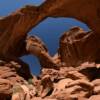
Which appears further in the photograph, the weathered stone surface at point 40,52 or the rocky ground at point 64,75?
the weathered stone surface at point 40,52

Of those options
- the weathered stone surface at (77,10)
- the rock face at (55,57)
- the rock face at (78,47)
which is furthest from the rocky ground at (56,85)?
the weathered stone surface at (77,10)

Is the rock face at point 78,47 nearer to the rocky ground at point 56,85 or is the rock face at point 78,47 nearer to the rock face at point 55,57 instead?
the rock face at point 55,57

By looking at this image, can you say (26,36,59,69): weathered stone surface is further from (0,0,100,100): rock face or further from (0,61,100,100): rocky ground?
(0,61,100,100): rocky ground

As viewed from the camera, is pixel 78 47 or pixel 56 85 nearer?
pixel 56 85

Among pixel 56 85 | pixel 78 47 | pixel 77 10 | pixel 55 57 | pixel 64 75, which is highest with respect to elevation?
pixel 77 10

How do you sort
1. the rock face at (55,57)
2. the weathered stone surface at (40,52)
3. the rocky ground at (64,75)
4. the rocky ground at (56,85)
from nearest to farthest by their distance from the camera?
1. the rocky ground at (56,85)
2. the rocky ground at (64,75)
3. the rock face at (55,57)
4. the weathered stone surface at (40,52)

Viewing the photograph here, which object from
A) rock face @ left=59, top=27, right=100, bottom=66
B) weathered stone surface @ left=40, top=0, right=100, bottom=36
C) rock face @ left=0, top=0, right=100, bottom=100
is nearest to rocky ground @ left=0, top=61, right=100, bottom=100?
rock face @ left=0, top=0, right=100, bottom=100

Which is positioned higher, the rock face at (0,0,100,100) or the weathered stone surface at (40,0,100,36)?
the weathered stone surface at (40,0,100,36)

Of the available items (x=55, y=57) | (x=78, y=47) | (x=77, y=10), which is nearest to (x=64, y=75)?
(x=77, y=10)

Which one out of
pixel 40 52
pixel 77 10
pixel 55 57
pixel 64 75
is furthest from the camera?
pixel 55 57

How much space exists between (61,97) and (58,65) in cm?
480

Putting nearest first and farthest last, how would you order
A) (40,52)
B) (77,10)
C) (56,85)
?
1. (56,85)
2. (77,10)
3. (40,52)

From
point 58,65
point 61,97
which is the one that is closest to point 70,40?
point 58,65

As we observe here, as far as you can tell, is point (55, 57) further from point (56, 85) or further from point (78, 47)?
point (56, 85)
